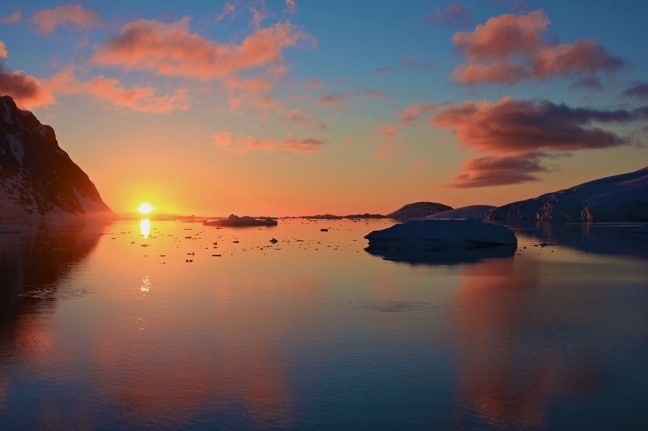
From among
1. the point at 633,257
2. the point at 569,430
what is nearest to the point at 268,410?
the point at 569,430

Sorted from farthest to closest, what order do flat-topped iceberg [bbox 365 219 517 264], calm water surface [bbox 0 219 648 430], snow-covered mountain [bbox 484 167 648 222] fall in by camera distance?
1. snow-covered mountain [bbox 484 167 648 222]
2. flat-topped iceberg [bbox 365 219 517 264]
3. calm water surface [bbox 0 219 648 430]

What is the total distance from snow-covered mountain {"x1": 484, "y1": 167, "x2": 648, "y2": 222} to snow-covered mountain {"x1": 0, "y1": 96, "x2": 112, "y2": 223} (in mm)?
127080

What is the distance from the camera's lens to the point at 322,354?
11297mm

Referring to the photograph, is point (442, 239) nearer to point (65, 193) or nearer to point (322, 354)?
point (322, 354)

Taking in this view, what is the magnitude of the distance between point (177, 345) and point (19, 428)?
485 centimetres

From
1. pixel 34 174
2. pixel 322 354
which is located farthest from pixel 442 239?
pixel 34 174

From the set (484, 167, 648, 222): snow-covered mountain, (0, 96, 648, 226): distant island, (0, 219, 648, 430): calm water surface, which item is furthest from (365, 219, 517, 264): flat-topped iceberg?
(484, 167, 648, 222): snow-covered mountain

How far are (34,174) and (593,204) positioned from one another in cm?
14498

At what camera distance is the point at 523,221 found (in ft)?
529

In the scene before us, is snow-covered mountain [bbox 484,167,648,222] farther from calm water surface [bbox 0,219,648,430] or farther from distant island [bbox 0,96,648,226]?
calm water surface [bbox 0,219,648,430]

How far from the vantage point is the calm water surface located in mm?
7898

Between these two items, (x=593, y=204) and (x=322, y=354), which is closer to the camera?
(x=322, y=354)

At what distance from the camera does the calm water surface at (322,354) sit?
7.90 metres

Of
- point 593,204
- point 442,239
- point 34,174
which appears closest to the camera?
point 442,239
